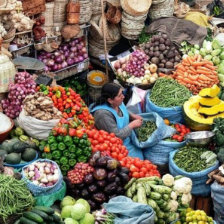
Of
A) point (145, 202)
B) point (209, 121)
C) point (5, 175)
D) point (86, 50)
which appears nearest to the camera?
point (5, 175)

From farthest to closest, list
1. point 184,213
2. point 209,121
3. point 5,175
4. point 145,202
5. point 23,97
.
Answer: point 209,121
point 23,97
point 184,213
point 145,202
point 5,175

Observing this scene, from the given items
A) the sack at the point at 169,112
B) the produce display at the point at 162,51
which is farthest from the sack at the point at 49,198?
the produce display at the point at 162,51

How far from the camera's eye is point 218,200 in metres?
5.78

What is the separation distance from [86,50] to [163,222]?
13.2ft

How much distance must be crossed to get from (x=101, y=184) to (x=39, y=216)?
1.04 meters

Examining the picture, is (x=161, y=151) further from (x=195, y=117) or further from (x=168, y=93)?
(x=168, y=93)

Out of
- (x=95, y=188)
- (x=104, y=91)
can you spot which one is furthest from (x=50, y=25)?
(x=95, y=188)

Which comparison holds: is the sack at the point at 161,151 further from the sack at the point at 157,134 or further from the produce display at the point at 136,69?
the produce display at the point at 136,69

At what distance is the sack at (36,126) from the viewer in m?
5.57

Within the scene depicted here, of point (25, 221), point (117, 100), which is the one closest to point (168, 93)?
point (117, 100)

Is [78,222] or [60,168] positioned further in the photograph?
[60,168]

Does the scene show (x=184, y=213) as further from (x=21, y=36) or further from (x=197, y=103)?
(x=21, y=36)

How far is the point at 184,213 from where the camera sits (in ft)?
17.4

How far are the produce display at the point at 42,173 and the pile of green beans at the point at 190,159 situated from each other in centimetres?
184
